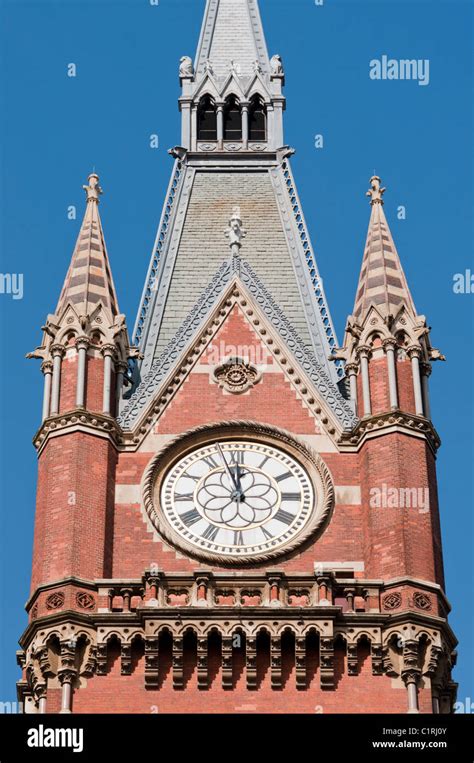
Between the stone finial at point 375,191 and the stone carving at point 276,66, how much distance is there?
24.8 ft

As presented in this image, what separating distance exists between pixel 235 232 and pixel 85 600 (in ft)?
35.8

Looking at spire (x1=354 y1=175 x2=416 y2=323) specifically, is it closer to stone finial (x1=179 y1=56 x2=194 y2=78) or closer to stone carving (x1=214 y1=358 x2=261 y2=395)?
stone carving (x1=214 y1=358 x2=261 y2=395)

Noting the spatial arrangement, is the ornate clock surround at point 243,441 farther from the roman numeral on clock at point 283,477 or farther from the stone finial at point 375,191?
the stone finial at point 375,191

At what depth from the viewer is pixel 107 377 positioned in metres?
43.6

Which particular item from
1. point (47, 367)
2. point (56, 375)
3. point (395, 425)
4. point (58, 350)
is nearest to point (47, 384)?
point (56, 375)

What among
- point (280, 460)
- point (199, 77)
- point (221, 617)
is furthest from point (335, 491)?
point (199, 77)

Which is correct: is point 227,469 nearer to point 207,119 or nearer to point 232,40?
point 207,119

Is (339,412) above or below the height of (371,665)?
above

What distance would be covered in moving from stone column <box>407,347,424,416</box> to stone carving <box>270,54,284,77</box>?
12458mm

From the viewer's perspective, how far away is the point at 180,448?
43.1 meters

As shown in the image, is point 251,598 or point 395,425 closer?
point 251,598

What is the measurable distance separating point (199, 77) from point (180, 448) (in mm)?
13960
